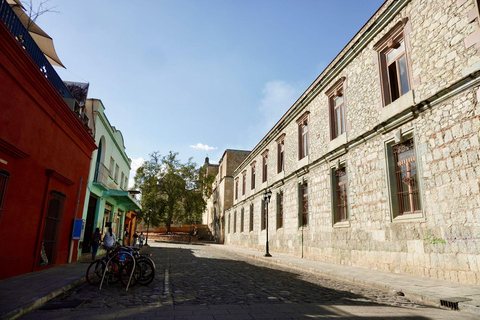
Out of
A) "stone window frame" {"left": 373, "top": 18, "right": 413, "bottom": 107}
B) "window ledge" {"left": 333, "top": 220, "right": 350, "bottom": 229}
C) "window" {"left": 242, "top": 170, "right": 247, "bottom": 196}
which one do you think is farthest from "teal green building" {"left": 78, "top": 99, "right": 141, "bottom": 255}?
"window" {"left": 242, "top": 170, "right": 247, "bottom": 196}

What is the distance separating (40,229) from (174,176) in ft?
116

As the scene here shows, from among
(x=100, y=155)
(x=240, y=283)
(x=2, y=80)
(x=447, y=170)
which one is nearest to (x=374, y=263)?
(x=447, y=170)

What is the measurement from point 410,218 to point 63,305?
9.08m

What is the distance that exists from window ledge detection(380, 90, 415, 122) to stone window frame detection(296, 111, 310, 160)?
680 cm

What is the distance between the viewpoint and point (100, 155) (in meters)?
15.4

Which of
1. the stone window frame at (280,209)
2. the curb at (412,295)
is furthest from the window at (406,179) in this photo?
the stone window frame at (280,209)

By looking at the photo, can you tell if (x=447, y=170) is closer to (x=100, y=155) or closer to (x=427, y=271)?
(x=427, y=271)

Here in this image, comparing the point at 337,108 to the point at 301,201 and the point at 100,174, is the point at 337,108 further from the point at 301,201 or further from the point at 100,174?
the point at 100,174

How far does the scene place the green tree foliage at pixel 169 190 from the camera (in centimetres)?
4200

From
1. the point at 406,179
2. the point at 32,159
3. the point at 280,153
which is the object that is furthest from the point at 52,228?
the point at 280,153

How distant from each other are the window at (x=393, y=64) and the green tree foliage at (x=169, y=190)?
35293 millimetres

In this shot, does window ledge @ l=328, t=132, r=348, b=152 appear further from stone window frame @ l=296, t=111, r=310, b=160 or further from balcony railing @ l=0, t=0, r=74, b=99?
balcony railing @ l=0, t=0, r=74, b=99

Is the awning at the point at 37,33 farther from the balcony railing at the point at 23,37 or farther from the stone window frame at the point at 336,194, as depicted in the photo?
the stone window frame at the point at 336,194

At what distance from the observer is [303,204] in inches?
683
